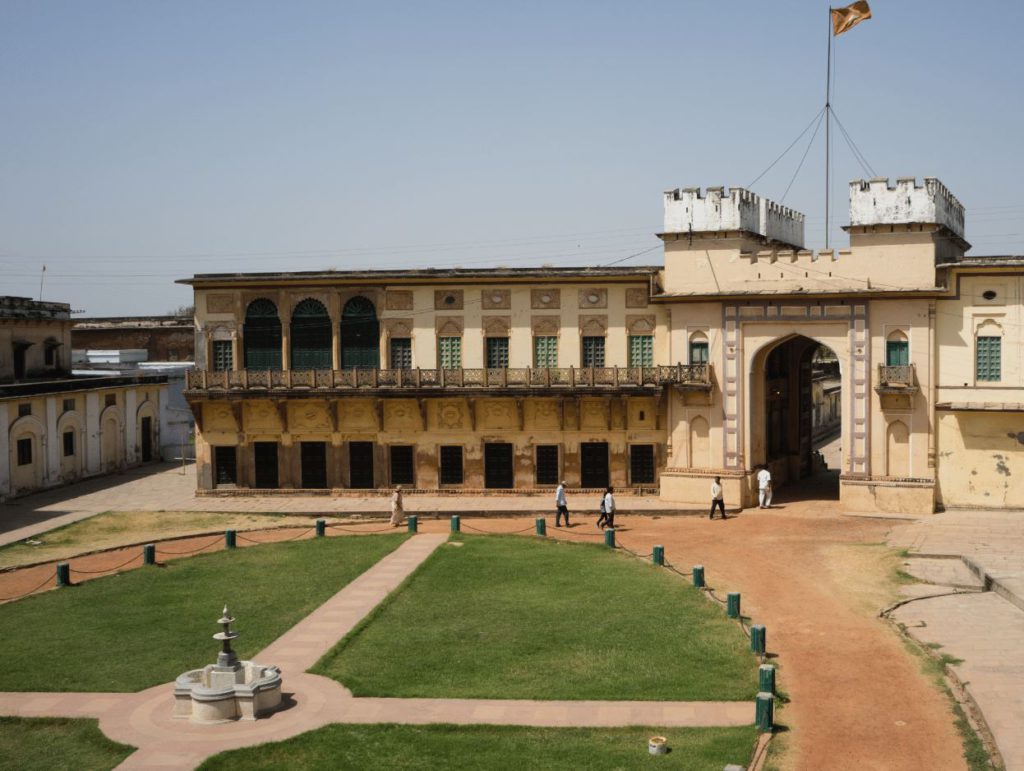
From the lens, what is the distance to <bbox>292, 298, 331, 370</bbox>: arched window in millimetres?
45344

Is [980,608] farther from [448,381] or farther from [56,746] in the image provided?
[448,381]

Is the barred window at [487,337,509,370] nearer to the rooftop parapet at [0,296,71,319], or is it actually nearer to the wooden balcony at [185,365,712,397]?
the wooden balcony at [185,365,712,397]

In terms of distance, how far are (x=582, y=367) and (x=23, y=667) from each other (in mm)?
25572

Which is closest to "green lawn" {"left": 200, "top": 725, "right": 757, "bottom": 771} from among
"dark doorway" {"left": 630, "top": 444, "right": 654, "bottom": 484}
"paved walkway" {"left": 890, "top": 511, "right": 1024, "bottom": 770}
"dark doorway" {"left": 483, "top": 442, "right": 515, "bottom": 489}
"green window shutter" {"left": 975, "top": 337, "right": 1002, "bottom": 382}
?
"paved walkway" {"left": 890, "top": 511, "right": 1024, "bottom": 770}

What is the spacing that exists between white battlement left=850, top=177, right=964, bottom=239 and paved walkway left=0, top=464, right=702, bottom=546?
12797 mm

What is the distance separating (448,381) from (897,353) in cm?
1726

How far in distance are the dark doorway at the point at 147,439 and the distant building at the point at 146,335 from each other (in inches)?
725

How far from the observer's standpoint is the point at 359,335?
4531 cm

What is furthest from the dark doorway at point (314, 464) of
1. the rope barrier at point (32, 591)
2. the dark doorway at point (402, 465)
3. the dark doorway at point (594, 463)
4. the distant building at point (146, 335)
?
the distant building at point (146, 335)

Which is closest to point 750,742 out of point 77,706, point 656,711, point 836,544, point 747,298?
point 656,711

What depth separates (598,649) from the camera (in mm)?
23562

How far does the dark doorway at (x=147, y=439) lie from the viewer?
5981 centimetres

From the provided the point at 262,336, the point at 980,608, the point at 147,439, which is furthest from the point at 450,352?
the point at 980,608

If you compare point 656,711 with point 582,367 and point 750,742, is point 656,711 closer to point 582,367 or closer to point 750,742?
point 750,742
